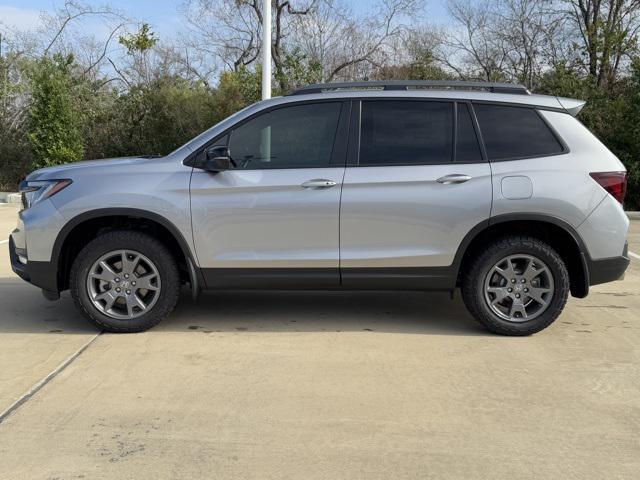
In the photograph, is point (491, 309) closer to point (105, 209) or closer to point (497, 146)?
point (497, 146)

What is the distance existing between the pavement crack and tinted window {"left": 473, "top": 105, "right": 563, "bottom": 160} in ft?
11.3

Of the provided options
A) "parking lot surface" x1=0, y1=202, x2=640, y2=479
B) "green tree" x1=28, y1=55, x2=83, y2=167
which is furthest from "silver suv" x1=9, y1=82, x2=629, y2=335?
"green tree" x1=28, y1=55, x2=83, y2=167

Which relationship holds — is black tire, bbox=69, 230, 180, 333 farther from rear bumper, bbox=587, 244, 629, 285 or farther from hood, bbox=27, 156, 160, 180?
rear bumper, bbox=587, 244, 629, 285

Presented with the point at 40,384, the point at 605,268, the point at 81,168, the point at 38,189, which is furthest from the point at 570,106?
the point at 40,384

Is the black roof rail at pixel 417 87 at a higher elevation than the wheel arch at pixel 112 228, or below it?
higher

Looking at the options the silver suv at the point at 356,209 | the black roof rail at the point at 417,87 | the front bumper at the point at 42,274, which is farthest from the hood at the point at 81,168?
the black roof rail at the point at 417,87

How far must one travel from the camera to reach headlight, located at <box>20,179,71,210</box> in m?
5.34

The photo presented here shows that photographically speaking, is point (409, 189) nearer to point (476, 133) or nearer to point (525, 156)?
point (476, 133)

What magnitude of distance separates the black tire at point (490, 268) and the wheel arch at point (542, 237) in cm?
8

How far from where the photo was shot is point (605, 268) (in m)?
5.30

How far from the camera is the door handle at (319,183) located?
5211mm

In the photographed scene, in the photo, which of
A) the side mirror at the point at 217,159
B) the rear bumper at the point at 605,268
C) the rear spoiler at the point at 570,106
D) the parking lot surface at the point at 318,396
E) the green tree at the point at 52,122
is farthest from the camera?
the green tree at the point at 52,122

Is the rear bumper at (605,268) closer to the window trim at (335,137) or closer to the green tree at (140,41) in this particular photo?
the window trim at (335,137)

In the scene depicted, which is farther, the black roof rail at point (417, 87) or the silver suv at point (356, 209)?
the black roof rail at point (417, 87)
